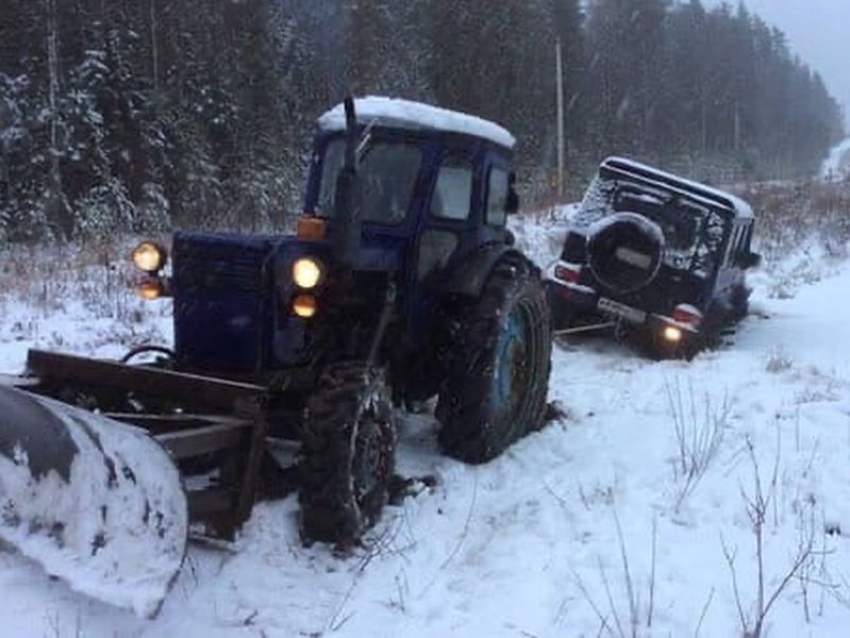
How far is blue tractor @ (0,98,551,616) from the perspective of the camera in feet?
15.5

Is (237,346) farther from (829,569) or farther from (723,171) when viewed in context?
(723,171)

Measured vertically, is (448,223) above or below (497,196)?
below

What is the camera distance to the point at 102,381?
5027 millimetres

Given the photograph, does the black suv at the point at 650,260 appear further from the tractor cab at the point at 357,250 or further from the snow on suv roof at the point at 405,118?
the snow on suv roof at the point at 405,118

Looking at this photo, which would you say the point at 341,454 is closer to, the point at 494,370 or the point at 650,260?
the point at 494,370

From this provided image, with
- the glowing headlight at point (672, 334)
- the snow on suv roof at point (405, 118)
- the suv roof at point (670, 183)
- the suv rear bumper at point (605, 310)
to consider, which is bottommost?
the glowing headlight at point (672, 334)

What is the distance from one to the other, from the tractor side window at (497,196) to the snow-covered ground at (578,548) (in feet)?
4.87

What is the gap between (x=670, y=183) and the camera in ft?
37.6

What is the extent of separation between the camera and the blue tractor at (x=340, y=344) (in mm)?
4715

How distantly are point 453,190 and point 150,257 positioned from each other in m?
1.99

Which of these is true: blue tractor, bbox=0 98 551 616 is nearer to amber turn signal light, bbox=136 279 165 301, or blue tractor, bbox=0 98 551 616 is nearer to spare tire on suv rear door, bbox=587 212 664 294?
amber turn signal light, bbox=136 279 165 301

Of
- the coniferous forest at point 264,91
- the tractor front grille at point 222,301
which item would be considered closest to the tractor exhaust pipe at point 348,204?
the tractor front grille at point 222,301

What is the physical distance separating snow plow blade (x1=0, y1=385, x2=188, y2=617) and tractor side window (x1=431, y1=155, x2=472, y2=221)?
9.69 feet

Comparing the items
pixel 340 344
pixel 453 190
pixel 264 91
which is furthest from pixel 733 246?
pixel 264 91
